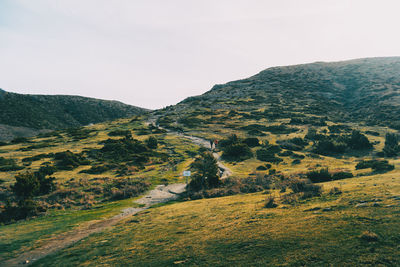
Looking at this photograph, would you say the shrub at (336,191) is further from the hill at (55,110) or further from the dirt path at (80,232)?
the hill at (55,110)

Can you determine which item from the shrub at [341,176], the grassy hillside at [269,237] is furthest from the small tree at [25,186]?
the shrub at [341,176]

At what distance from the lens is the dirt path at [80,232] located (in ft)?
42.2

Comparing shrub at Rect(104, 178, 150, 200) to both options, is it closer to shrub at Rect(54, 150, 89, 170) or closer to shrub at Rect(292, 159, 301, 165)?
shrub at Rect(54, 150, 89, 170)

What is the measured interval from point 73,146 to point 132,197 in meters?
35.8

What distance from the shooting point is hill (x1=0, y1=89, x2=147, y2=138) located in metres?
114

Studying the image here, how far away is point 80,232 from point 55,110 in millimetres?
159368

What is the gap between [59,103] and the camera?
158500 millimetres

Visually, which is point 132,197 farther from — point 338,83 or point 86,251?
point 338,83

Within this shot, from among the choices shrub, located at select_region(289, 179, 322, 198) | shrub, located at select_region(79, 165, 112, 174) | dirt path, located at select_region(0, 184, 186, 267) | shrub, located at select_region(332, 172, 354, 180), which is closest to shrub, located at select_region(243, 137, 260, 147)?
dirt path, located at select_region(0, 184, 186, 267)

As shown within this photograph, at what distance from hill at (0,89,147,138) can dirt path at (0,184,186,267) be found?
116245 mm

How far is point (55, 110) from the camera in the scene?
484 ft

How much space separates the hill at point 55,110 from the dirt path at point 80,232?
116m

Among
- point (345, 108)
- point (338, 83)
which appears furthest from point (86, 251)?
point (338, 83)

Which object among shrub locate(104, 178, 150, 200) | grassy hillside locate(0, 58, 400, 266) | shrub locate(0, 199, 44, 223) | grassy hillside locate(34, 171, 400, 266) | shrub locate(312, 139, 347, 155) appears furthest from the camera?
shrub locate(312, 139, 347, 155)
